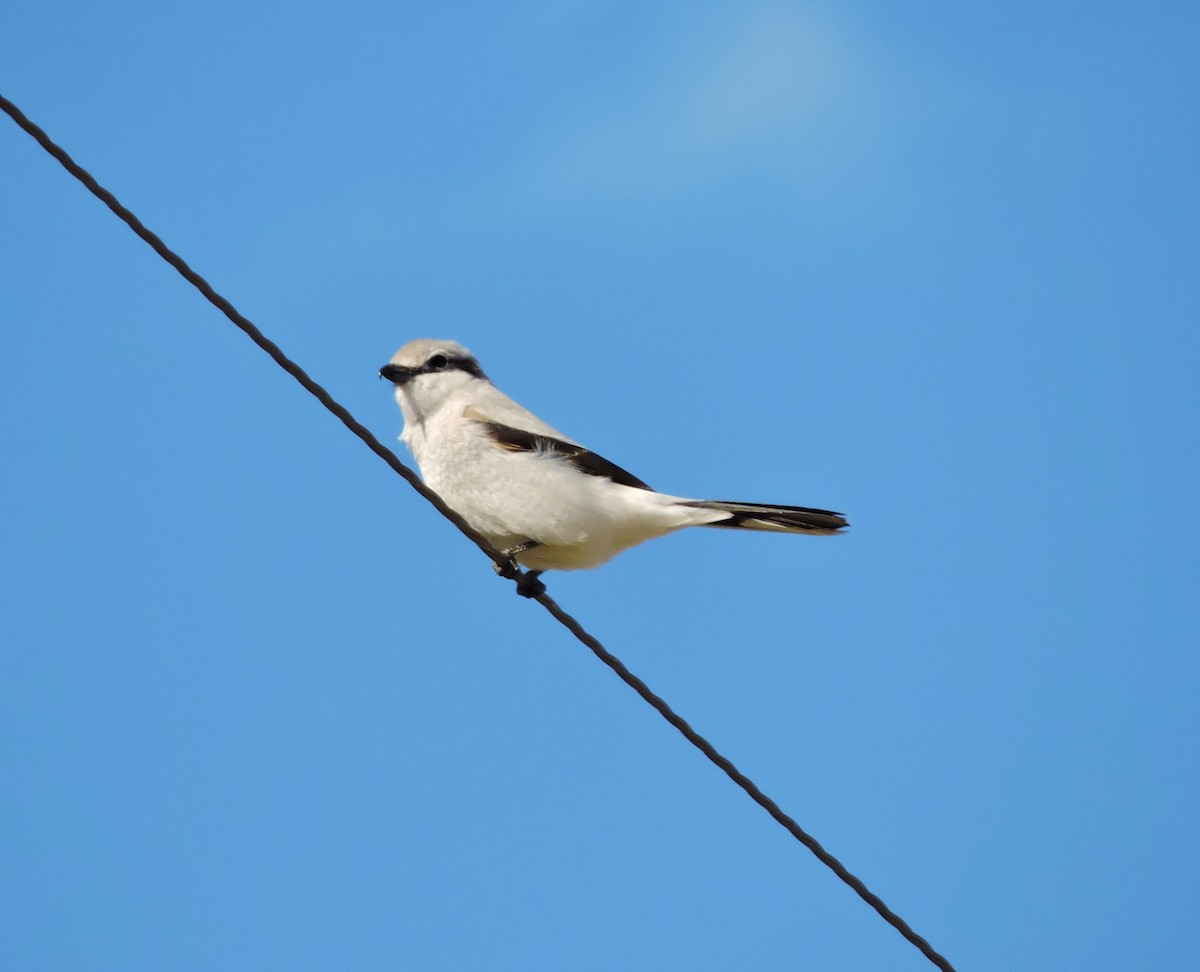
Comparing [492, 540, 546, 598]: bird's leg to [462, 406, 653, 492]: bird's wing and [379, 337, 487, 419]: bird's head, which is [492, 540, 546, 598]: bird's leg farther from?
[379, 337, 487, 419]: bird's head

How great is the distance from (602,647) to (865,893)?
103 cm

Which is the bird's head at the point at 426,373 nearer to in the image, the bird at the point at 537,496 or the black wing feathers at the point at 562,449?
the bird at the point at 537,496

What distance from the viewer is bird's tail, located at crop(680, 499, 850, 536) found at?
5176 millimetres

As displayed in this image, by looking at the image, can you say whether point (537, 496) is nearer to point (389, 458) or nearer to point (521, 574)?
point (521, 574)

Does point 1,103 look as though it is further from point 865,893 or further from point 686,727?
point 865,893

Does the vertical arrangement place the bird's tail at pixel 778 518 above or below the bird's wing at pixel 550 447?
below

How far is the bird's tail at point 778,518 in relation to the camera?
5.18 m

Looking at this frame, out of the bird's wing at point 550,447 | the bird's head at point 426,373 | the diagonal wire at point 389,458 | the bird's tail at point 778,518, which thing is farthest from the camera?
the bird's head at point 426,373

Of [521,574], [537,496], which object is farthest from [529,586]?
[537,496]

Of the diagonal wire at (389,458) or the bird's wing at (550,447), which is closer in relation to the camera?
the diagonal wire at (389,458)

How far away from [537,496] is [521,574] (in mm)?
326

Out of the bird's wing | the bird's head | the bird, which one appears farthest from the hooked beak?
the bird's wing

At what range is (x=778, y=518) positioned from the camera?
531cm

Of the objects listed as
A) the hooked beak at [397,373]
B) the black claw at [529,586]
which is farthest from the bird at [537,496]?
the hooked beak at [397,373]
